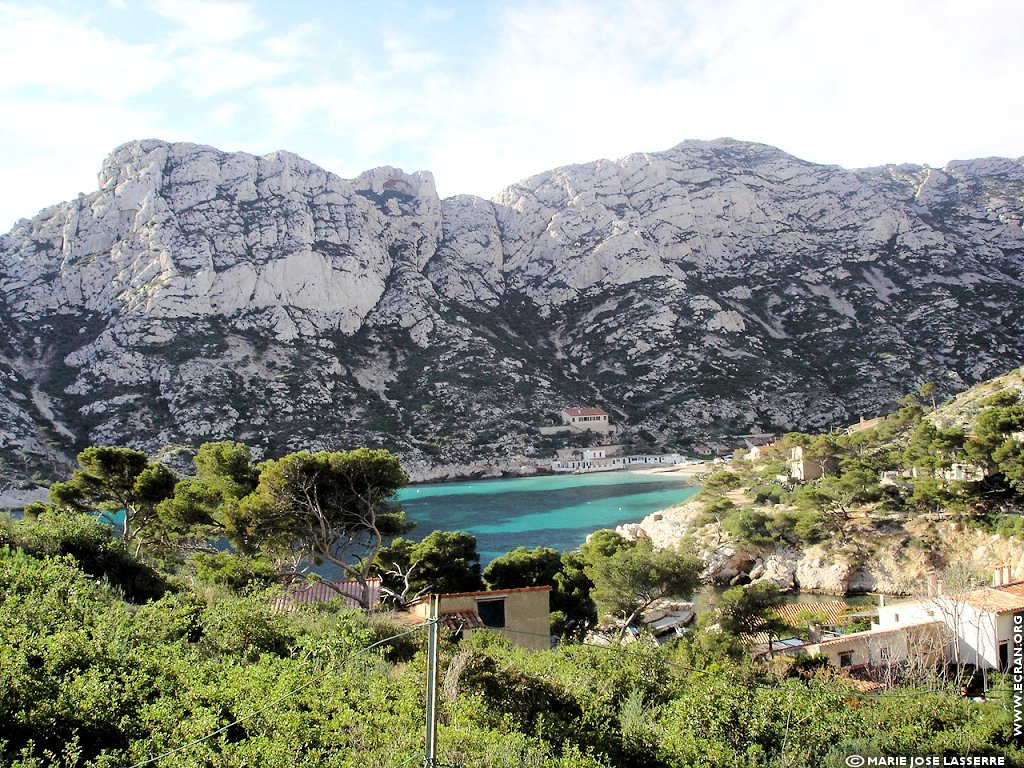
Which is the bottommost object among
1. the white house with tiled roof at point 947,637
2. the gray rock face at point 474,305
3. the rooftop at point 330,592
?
the white house with tiled roof at point 947,637

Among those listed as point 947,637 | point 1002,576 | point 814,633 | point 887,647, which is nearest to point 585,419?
point 1002,576

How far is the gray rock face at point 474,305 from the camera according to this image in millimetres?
54281

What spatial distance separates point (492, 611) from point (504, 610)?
226 millimetres

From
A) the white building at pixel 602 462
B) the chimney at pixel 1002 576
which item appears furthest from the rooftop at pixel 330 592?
the white building at pixel 602 462

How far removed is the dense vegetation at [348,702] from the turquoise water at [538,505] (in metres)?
21.7

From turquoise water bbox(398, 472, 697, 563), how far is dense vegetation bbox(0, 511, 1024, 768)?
21.7 metres

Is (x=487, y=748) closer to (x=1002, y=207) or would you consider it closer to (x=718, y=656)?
(x=718, y=656)

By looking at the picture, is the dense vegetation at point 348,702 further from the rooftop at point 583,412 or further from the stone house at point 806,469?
the rooftop at point 583,412

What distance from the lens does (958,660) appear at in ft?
39.0

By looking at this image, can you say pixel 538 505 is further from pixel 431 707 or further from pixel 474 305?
pixel 431 707

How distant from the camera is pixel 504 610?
11562 mm

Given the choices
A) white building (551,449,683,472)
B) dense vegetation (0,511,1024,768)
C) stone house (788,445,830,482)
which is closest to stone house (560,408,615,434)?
white building (551,449,683,472)

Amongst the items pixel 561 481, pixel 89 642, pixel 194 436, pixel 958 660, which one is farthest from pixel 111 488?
pixel 561 481

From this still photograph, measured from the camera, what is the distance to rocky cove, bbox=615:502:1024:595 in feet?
68.9
